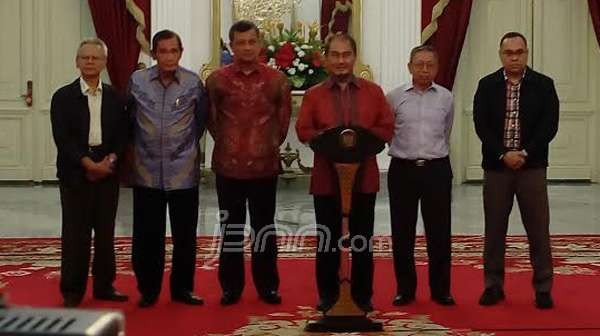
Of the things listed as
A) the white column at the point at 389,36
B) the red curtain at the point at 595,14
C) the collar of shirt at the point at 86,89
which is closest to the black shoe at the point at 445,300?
the collar of shirt at the point at 86,89

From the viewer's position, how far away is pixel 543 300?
15.7 ft

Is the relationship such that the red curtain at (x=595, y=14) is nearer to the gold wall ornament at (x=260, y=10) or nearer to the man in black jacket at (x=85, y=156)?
the gold wall ornament at (x=260, y=10)

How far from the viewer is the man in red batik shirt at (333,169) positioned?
4.61 metres

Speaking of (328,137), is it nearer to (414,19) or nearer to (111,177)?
(111,177)

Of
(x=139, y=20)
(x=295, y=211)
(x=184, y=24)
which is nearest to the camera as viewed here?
(x=295, y=211)

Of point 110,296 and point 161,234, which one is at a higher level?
point 161,234

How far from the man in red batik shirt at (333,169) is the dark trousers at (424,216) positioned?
0.32 metres

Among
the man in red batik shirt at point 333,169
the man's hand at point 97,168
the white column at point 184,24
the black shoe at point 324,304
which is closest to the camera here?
the black shoe at point 324,304

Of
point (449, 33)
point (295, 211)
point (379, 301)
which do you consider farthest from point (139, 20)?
point (379, 301)

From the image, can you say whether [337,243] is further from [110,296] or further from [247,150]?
[110,296]

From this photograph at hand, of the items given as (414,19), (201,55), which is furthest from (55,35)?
(414,19)

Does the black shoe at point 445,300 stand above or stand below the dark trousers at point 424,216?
below

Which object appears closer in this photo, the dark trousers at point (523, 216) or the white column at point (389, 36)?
the dark trousers at point (523, 216)

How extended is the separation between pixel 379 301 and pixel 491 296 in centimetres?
58
